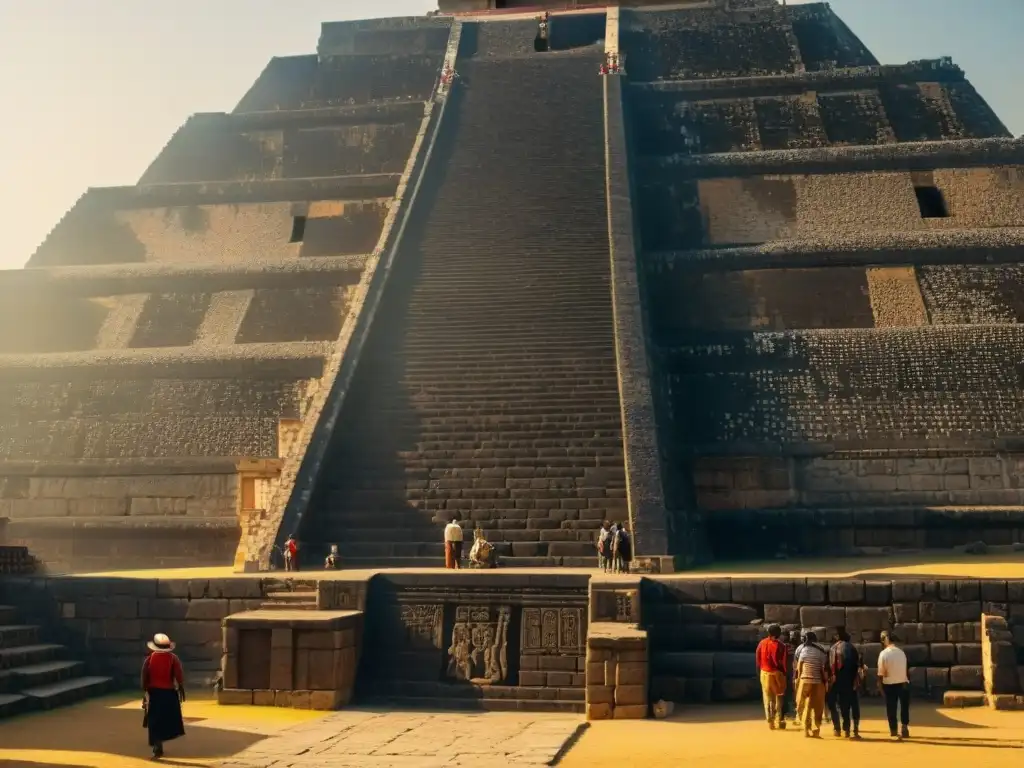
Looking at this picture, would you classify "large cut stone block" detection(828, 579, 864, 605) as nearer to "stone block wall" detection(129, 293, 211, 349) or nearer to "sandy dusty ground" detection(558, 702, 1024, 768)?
"sandy dusty ground" detection(558, 702, 1024, 768)

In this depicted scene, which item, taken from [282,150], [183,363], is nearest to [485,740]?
[183,363]

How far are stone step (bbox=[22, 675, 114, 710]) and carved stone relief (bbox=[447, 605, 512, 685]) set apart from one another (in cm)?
320

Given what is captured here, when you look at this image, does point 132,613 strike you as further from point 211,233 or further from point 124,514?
point 211,233

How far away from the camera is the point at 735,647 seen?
10.9 metres

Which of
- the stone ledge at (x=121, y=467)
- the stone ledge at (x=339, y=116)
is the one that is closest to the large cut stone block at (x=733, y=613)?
the stone ledge at (x=121, y=467)

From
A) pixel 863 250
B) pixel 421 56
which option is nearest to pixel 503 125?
pixel 421 56

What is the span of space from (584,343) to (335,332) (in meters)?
4.15

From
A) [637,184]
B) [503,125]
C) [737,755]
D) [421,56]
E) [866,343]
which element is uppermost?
[421,56]

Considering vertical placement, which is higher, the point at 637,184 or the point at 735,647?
the point at 637,184

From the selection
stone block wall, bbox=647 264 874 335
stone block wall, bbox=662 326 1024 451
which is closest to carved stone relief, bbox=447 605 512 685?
stone block wall, bbox=662 326 1024 451

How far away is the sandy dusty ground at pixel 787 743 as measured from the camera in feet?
26.3

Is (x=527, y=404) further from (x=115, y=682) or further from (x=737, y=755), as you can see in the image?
(x=737, y=755)

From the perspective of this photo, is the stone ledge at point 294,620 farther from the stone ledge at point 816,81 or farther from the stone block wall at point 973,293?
the stone ledge at point 816,81

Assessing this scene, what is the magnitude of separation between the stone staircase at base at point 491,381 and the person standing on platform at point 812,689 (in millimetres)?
3963
